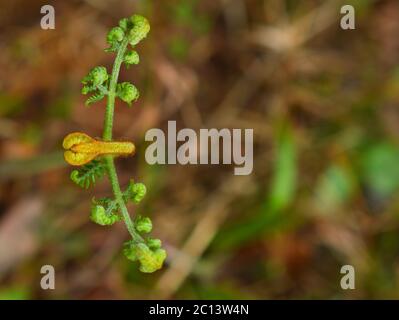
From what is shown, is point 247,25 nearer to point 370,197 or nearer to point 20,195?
point 370,197

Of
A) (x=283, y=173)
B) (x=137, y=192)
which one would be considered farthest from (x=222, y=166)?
(x=137, y=192)

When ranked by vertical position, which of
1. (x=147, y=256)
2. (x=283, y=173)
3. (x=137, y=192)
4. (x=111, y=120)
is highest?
(x=283, y=173)

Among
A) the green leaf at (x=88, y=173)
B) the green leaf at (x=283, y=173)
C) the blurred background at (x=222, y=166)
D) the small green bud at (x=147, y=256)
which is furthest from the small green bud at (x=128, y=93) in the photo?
the green leaf at (x=283, y=173)

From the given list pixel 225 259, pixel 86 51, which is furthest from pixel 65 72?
pixel 225 259

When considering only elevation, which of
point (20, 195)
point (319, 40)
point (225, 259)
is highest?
point (319, 40)

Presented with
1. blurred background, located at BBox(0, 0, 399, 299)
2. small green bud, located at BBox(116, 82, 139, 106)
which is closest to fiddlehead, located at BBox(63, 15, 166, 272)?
small green bud, located at BBox(116, 82, 139, 106)

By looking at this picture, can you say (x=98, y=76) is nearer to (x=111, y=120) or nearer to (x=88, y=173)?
(x=111, y=120)
